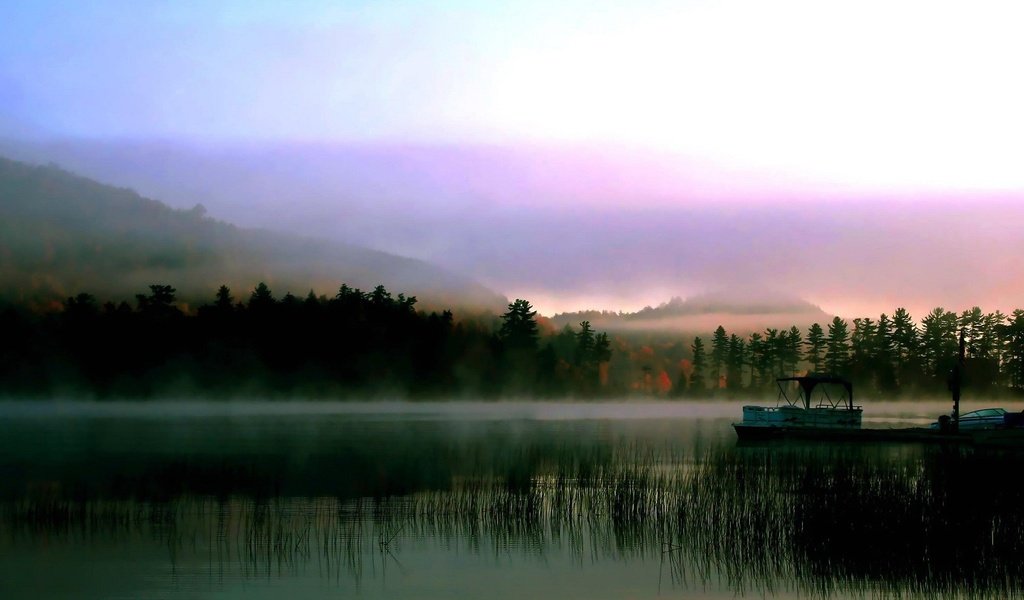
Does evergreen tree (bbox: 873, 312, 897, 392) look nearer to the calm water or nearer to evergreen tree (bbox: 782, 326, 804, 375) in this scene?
evergreen tree (bbox: 782, 326, 804, 375)

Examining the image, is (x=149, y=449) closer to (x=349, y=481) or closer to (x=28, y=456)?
(x=28, y=456)

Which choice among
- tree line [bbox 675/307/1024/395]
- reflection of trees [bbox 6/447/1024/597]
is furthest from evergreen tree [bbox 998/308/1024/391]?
reflection of trees [bbox 6/447/1024/597]

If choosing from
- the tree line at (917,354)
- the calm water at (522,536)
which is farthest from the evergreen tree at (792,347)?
the calm water at (522,536)

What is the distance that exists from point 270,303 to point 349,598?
393ft

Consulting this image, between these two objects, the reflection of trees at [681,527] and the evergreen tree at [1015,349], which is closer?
the reflection of trees at [681,527]

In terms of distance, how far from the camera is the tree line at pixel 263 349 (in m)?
129

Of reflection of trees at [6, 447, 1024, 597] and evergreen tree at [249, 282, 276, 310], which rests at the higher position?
evergreen tree at [249, 282, 276, 310]

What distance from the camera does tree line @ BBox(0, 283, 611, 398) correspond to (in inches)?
5064

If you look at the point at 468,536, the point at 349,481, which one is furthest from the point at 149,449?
the point at 468,536

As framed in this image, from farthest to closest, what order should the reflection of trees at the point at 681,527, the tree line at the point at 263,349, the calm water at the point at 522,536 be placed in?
the tree line at the point at 263,349 → the reflection of trees at the point at 681,527 → the calm water at the point at 522,536

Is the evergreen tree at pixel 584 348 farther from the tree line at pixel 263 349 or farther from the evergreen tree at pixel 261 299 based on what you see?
the evergreen tree at pixel 261 299

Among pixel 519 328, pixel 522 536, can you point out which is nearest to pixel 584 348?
pixel 519 328

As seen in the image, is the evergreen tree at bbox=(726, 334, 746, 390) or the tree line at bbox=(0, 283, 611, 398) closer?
the tree line at bbox=(0, 283, 611, 398)

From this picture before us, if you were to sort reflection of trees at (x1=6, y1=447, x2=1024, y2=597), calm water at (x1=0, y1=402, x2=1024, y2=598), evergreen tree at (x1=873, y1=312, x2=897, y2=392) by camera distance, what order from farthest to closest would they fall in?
evergreen tree at (x1=873, y1=312, x2=897, y2=392)
reflection of trees at (x1=6, y1=447, x2=1024, y2=597)
calm water at (x1=0, y1=402, x2=1024, y2=598)
